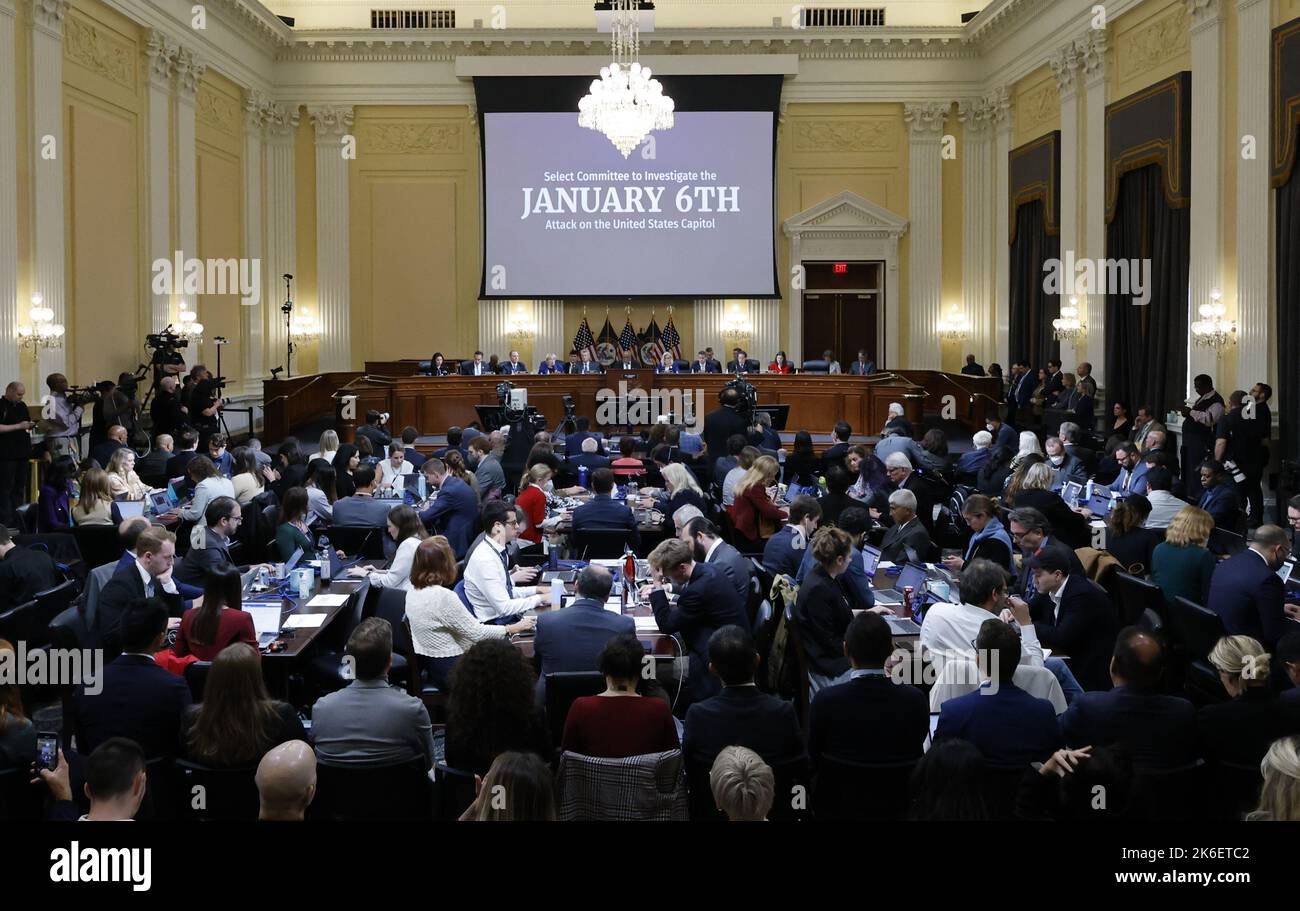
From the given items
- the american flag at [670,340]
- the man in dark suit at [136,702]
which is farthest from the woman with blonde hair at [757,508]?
the american flag at [670,340]

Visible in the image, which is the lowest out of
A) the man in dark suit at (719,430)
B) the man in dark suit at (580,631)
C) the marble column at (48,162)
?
the man in dark suit at (580,631)

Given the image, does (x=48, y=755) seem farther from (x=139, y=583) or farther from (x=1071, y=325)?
(x=1071, y=325)

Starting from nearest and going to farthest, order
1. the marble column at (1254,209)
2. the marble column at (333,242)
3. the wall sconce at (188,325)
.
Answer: the marble column at (1254,209) < the wall sconce at (188,325) < the marble column at (333,242)

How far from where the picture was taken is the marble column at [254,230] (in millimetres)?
20375

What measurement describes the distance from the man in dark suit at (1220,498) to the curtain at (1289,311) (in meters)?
3.85

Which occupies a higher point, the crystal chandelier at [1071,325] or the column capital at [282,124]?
the column capital at [282,124]

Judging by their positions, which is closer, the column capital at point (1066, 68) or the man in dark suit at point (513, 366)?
the column capital at point (1066, 68)

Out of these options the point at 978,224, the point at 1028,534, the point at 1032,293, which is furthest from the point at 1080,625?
the point at 978,224

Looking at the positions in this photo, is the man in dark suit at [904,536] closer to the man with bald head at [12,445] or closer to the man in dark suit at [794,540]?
the man in dark suit at [794,540]

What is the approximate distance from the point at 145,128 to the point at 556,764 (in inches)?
584

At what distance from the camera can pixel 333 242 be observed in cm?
2227

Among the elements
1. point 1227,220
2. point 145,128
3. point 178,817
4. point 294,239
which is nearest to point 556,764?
point 178,817

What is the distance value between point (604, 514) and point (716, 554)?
2084 mm
